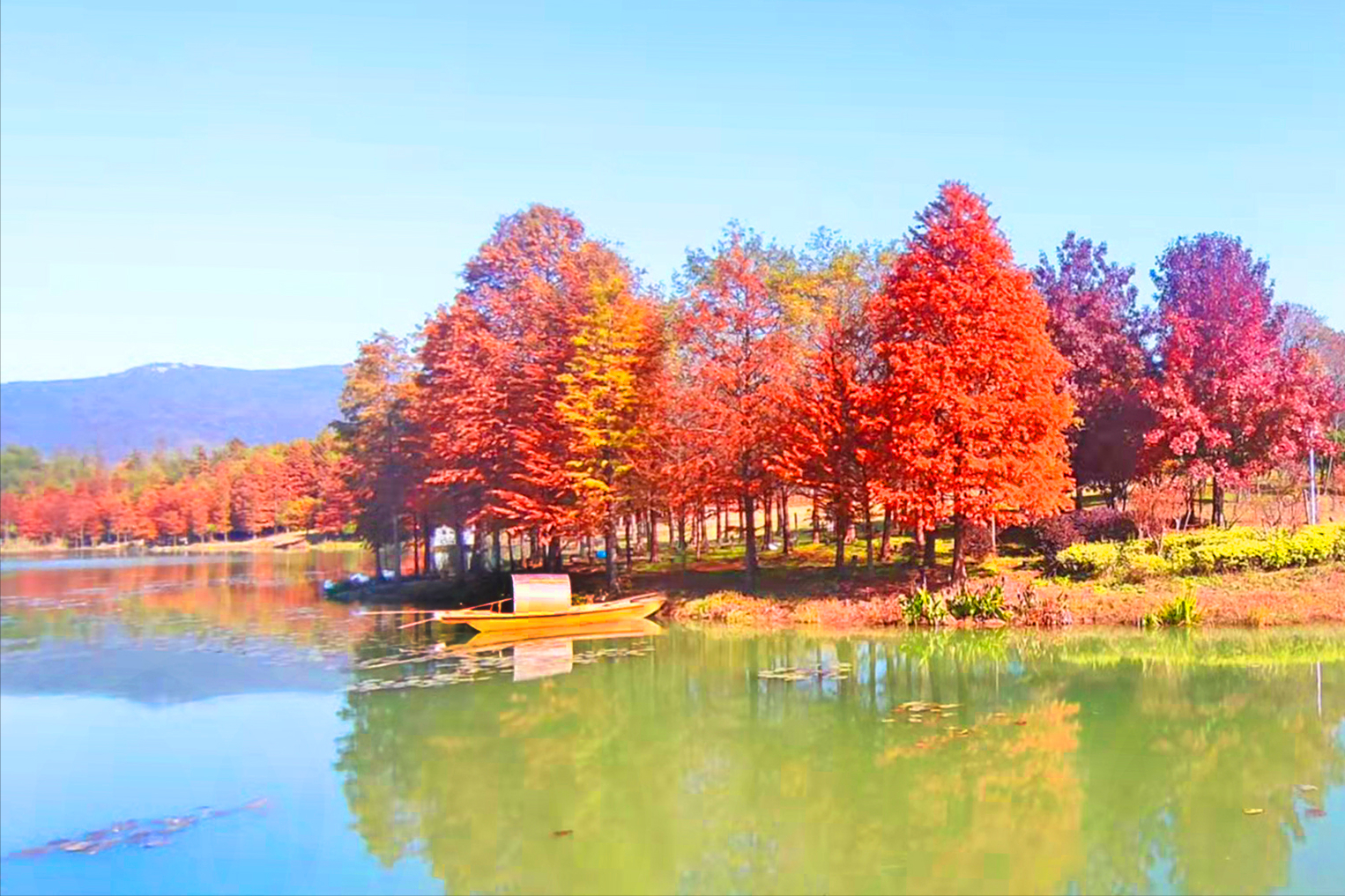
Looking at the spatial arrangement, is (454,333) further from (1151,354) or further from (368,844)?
(368,844)

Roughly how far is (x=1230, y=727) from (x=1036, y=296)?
16650 mm

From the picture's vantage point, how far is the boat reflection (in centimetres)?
2345

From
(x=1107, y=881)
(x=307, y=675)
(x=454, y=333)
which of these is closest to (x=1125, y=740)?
(x=1107, y=881)

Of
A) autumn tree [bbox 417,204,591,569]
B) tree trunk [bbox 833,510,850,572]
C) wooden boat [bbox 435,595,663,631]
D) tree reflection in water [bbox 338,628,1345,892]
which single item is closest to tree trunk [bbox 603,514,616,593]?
autumn tree [bbox 417,204,591,569]

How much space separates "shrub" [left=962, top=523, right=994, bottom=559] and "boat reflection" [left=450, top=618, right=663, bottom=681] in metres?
10.7

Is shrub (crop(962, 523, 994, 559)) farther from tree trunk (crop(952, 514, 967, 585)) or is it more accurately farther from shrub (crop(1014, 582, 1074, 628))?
shrub (crop(1014, 582, 1074, 628))

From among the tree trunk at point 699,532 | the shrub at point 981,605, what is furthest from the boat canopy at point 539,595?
the shrub at point 981,605

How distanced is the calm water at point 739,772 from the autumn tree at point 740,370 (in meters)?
7.64

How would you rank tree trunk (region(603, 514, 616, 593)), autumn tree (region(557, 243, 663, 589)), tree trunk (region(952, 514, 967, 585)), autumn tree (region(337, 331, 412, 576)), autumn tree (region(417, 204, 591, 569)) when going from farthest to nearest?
autumn tree (region(337, 331, 412, 576)), tree trunk (region(603, 514, 616, 593)), autumn tree (region(417, 204, 591, 569)), autumn tree (region(557, 243, 663, 589)), tree trunk (region(952, 514, 967, 585))

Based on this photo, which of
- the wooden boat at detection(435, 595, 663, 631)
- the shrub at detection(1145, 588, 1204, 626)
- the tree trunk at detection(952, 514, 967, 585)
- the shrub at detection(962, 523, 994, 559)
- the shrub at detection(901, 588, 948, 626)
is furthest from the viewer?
the shrub at detection(962, 523, 994, 559)

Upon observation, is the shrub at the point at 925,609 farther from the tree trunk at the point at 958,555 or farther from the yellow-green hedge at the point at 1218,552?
the yellow-green hedge at the point at 1218,552

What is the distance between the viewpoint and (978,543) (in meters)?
33.3

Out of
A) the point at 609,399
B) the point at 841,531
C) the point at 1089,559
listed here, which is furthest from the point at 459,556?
the point at 1089,559

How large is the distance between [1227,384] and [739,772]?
23.8 meters
